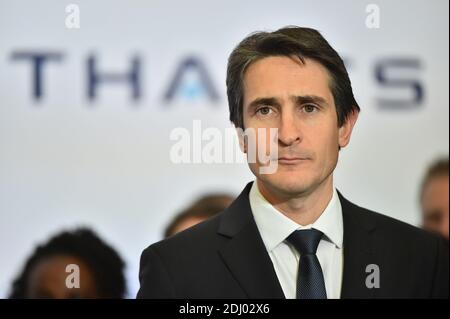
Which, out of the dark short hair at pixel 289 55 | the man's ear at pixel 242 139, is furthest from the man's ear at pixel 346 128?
the man's ear at pixel 242 139

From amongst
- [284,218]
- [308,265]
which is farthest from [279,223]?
[308,265]

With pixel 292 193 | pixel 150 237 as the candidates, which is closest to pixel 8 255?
pixel 150 237

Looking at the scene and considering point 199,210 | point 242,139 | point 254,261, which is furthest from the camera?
point 199,210

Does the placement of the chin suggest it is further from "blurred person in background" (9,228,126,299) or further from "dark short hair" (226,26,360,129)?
"blurred person in background" (9,228,126,299)

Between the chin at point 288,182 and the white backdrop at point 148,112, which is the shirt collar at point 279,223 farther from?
the white backdrop at point 148,112

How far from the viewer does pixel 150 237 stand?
190 cm

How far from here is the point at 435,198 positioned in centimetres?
198

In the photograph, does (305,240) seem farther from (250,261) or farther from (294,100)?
(294,100)

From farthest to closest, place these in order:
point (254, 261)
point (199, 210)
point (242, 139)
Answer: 1. point (199, 210)
2. point (242, 139)
3. point (254, 261)

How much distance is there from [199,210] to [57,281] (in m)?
0.44

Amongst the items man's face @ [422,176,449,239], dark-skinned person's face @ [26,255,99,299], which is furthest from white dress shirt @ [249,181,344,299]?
dark-skinned person's face @ [26,255,99,299]
